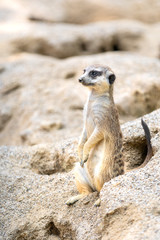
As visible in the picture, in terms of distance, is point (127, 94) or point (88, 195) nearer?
point (88, 195)

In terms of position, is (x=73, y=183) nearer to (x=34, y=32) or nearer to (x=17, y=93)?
(x=17, y=93)

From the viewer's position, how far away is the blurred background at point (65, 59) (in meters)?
5.16

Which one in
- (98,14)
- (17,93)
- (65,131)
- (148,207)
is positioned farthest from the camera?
(98,14)

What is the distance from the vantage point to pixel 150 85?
17.0ft

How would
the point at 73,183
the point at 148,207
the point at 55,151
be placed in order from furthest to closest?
the point at 55,151
the point at 73,183
the point at 148,207

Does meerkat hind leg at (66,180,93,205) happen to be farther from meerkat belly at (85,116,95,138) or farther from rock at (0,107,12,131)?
Answer: rock at (0,107,12,131)

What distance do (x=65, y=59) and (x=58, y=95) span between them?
213 centimetres

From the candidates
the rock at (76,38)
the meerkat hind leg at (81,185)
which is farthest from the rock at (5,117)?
the meerkat hind leg at (81,185)

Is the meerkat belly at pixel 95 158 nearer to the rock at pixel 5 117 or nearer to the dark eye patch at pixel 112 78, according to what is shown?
the dark eye patch at pixel 112 78

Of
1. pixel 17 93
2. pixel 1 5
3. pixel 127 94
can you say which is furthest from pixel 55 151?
pixel 1 5

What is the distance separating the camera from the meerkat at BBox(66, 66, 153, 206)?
2498 mm

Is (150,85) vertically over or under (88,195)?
over

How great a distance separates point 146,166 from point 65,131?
2475 mm

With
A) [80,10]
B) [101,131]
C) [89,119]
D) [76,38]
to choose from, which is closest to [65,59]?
[76,38]
